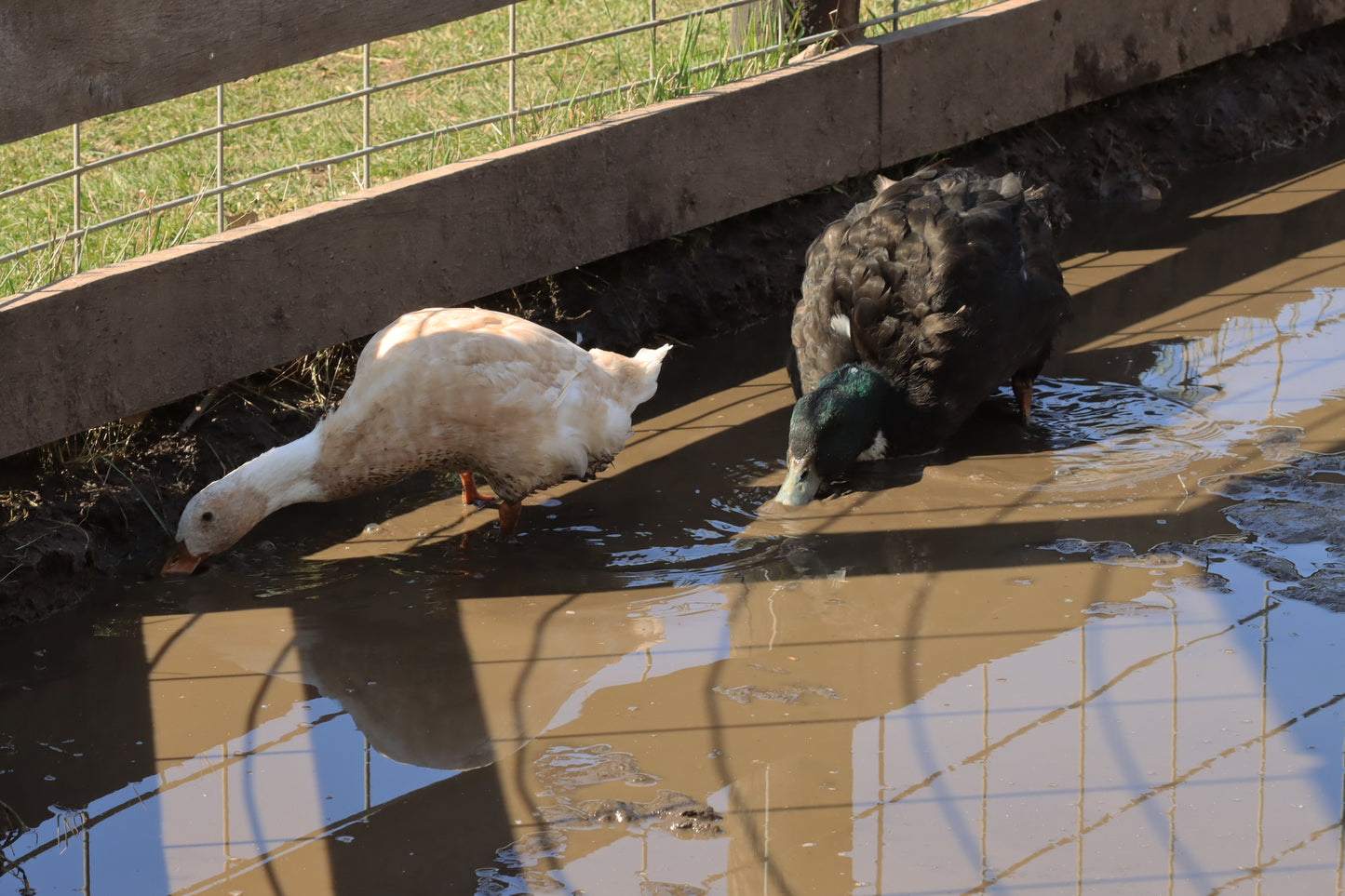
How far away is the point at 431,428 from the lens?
4035mm

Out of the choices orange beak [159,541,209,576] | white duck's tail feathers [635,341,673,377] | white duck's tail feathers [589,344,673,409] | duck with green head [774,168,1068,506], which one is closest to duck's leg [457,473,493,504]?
white duck's tail feathers [589,344,673,409]

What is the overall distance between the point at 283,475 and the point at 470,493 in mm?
683

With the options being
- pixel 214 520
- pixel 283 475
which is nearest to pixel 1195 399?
pixel 283 475

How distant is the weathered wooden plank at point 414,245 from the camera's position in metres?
4.03

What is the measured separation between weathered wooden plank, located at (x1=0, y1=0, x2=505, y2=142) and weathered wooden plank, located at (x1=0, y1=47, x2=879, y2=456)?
0.61m

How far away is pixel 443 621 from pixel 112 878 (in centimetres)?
117

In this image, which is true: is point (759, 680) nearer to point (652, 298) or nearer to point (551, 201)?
point (551, 201)

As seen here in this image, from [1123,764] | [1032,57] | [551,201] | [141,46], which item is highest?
[1032,57]

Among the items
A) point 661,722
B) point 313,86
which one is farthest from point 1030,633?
point 313,86

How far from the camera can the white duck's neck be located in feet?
13.2

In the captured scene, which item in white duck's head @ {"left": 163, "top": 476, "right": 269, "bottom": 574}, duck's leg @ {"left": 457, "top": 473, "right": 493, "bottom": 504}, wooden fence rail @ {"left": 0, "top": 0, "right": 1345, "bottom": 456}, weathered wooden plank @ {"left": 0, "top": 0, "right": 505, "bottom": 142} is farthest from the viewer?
duck's leg @ {"left": 457, "top": 473, "right": 493, "bottom": 504}

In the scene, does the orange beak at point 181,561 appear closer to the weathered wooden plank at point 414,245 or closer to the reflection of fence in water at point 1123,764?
the weathered wooden plank at point 414,245

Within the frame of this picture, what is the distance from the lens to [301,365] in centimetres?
474

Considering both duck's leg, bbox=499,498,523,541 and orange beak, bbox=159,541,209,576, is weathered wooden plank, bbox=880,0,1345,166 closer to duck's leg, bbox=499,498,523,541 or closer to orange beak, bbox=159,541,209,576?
duck's leg, bbox=499,498,523,541
